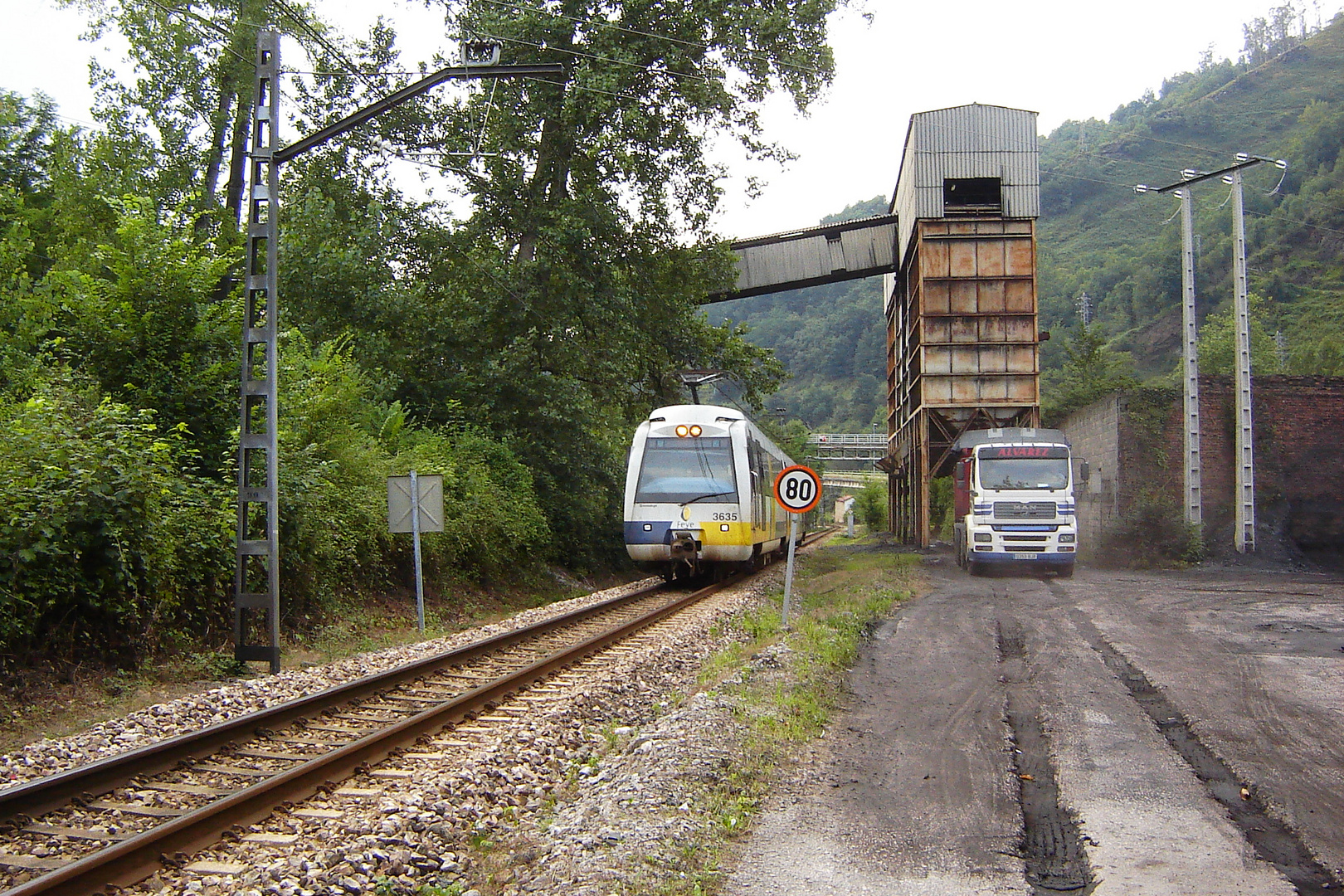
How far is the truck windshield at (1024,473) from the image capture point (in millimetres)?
22641

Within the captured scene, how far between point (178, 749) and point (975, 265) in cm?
2947

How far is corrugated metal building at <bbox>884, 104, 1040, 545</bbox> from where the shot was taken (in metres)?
32.2

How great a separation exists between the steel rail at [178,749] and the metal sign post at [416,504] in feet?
12.3

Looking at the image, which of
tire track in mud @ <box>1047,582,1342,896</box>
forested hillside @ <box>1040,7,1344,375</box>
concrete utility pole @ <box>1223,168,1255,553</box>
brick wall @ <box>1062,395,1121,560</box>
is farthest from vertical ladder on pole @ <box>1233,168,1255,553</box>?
forested hillside @ <box>1040,7,1344,375</box>

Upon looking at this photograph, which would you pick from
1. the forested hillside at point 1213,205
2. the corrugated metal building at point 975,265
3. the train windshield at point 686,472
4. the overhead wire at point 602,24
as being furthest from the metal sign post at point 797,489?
the forested hillside at point 1213,205

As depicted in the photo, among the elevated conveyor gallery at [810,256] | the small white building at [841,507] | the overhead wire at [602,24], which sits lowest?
the small white building at [841,507]

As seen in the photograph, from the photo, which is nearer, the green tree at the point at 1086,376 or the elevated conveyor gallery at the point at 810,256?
the elevated conveyor gallery at the point at 810,256

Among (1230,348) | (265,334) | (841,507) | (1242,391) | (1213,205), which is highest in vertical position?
(1213,205)

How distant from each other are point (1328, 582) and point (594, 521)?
1675 cm

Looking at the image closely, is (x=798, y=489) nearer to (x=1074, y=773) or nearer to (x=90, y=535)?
(x=1074, y=773)

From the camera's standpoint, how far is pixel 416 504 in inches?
575

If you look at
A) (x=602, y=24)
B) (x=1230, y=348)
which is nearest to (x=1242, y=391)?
(x=602, y=24)

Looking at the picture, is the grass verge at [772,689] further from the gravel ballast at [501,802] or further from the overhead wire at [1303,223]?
the overhead wire at [1303,223]

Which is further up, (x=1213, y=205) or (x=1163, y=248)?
(x=1213, y=205)
